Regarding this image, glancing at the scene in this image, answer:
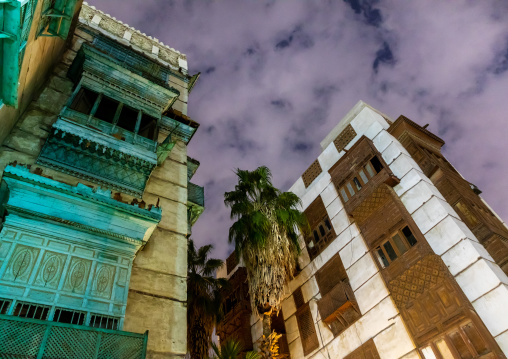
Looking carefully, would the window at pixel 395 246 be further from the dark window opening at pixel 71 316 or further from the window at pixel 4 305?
the window at pixel 4 305

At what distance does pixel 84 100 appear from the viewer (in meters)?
9.17

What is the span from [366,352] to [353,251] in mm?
4042

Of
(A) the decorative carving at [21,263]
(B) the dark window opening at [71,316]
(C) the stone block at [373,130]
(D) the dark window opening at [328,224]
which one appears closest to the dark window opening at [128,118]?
(A) the decorative carving at [21,263]

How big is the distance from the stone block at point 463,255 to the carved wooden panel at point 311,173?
9.53 m

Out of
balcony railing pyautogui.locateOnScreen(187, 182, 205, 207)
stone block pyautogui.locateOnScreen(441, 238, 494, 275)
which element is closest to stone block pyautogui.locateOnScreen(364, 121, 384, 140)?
stone block pyautogui.locateOnScreen(441, 238, 494, 275)

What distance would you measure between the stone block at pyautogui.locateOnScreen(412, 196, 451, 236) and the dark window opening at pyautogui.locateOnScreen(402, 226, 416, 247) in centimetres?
47

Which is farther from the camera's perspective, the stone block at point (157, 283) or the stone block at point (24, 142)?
the stone block at point (24, 142)

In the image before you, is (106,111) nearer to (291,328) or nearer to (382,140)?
(382,140)

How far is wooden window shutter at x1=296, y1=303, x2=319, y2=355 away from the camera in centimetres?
1388

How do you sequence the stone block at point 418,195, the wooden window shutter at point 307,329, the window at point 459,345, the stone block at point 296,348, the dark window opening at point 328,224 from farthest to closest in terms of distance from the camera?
1. the dark window opening at point 328,224
2. the stone block at point 296,348
3. the wooden window shutter at point 307,329
4. the stone block at point 418,195
5. the window at point 459,345

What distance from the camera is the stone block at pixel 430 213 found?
1110cm

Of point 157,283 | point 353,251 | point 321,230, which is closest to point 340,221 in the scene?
point 321,230

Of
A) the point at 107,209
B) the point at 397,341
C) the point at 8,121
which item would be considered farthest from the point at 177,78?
the point at 397,341

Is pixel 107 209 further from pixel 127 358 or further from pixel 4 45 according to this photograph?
pixel 4 45
